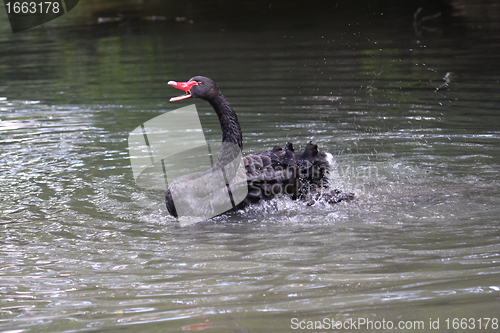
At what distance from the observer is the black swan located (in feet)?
15.4

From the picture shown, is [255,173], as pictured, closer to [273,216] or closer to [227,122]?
[273,216]

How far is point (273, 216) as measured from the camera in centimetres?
476

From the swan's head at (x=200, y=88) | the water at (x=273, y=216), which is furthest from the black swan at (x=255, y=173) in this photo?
the water at (x=273, y=216)

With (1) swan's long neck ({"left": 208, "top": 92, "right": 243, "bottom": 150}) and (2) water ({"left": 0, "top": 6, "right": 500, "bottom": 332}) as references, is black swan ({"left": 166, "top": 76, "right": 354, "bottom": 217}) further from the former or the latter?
(2) water ({"left": 0, "top": 6, "right": 500, "bottom": 332})

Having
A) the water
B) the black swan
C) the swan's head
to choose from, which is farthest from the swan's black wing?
the swan's head

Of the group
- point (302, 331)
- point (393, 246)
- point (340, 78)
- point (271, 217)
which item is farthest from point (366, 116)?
point (302, 331)

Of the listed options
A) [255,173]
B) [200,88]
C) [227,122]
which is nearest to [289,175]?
[255,173]

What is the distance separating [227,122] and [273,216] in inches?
35.7

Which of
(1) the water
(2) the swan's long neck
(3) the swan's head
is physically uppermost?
(3) the swan's head

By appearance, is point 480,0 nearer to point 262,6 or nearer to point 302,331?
point 262,6

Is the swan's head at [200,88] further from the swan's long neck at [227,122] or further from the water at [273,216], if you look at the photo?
the water at [273,216]

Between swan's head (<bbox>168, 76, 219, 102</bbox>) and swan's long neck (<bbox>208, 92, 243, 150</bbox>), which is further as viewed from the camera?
swan's long neck (<bbox>208, 92, 243, 150</bbox>)

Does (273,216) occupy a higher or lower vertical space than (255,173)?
lower

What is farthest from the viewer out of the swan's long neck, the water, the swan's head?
the swan's long neck
